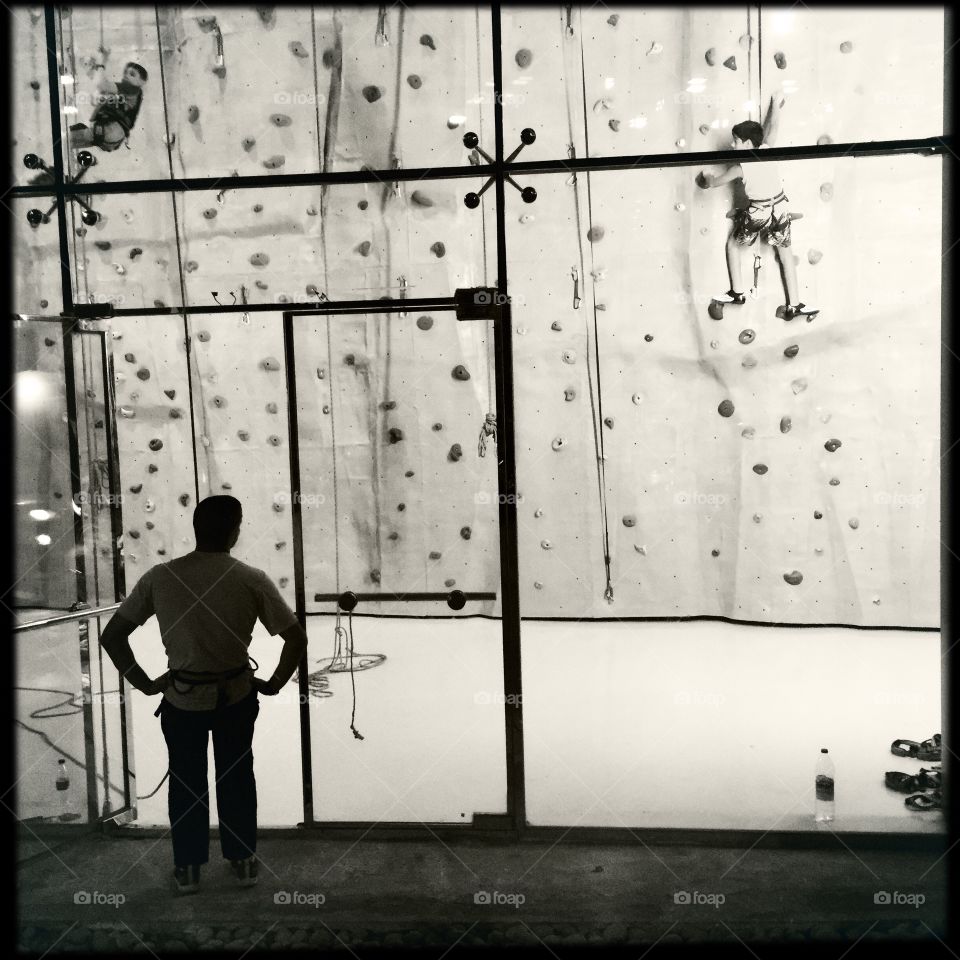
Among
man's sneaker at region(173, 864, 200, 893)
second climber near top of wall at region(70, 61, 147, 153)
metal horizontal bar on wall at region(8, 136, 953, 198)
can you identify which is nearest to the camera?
man's sneaker at region(173, 864, 200, 893)

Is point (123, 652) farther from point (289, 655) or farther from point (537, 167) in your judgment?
point (537, 167)

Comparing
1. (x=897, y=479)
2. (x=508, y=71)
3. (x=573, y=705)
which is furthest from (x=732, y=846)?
(x=508, y=71)

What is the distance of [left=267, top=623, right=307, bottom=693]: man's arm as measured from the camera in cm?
319

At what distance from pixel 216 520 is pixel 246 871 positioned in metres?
1.23

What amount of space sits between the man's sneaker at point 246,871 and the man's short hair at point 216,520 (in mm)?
1094

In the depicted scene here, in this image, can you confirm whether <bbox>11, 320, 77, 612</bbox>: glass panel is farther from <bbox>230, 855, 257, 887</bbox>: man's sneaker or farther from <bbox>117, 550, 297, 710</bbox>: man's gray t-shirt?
<bbox>230, 855, 257, 887</bbox>: man's sneaker

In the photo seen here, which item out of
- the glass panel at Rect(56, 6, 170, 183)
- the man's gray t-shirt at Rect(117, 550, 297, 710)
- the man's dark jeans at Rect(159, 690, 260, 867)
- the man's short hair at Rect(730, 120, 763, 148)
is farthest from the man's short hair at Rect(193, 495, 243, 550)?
the man's short hair at Rect(730, 120, 763, 148)

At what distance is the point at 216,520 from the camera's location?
3189 mm

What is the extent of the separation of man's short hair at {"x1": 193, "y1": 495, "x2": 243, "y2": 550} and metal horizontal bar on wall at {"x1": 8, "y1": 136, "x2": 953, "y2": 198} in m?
1.21

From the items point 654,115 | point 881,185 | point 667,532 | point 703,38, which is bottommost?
point 667,532

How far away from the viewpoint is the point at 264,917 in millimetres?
3146

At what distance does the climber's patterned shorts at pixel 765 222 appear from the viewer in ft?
17.4

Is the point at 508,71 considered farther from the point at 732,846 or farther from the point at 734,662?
the point at 732,846

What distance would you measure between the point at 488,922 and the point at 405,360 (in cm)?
338
